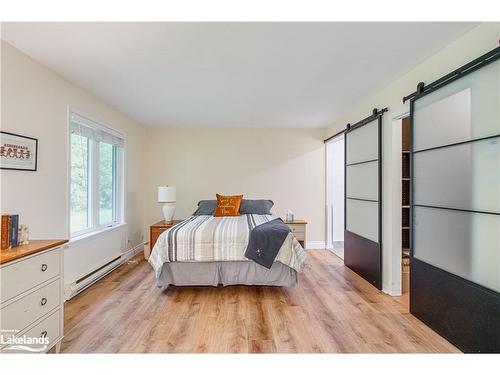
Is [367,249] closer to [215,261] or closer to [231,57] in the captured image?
[215,261]

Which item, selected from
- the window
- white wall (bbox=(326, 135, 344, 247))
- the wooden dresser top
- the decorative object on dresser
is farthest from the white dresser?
white wall (bbox=(326, 135, 344, 247))

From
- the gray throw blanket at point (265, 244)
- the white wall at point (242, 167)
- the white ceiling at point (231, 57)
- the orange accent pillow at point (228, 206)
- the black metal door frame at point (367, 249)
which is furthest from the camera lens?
the white wall at point (242, 167)

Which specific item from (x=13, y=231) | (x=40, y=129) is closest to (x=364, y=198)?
(x=13, y=231)

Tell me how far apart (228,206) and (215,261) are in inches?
59.3

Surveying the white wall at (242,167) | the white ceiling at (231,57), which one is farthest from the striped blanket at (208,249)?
the white wall at (242,167)

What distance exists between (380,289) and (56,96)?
405cm

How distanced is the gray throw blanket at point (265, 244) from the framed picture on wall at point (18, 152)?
217 cm

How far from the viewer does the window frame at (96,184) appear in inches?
122

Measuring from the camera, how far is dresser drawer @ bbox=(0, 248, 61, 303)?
146 cm

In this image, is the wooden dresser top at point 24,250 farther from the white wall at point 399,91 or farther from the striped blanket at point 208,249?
the white wall at point 399,91

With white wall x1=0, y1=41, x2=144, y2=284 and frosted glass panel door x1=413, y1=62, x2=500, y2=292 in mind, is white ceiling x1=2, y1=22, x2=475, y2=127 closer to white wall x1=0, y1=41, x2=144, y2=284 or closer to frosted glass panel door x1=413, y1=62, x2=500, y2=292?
white wall x1=0, y1=41, x2=144, y2=284

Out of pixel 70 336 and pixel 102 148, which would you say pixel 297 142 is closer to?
pixel 102 148

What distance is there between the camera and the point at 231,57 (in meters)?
2.26

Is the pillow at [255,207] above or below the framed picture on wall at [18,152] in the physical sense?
below
